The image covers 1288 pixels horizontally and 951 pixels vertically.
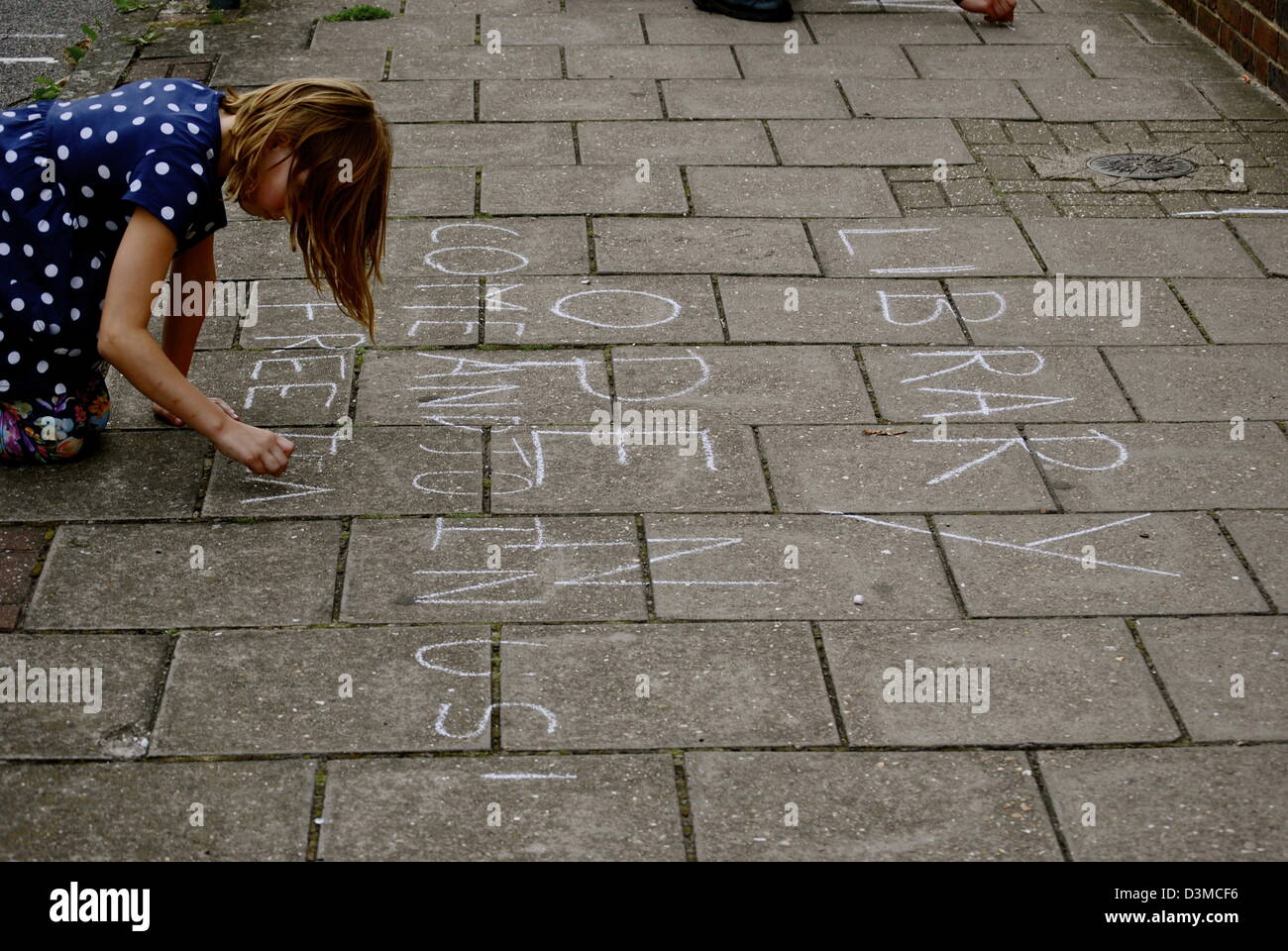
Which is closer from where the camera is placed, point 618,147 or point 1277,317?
point 1277,317

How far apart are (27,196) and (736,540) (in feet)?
6.26

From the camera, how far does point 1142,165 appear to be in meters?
5.70

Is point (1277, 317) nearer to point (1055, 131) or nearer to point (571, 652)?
point (1055, 131)

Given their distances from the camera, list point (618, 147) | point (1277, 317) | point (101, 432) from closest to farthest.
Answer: point (101, 432) < point (1277, 317) < point (618, 147)

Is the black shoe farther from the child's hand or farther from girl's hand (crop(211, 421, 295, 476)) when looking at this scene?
girl's hand (crop(211, 421, 295, 476))

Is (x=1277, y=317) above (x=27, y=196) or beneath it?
beneath

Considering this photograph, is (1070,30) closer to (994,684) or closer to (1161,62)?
(1161,62)

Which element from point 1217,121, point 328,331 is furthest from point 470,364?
point 1217,121

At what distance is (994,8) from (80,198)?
4942mm

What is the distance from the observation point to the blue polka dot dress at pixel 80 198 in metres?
3.45

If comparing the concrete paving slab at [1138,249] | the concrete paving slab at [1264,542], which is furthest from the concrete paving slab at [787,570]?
the concrete paving slab at [1138,249]

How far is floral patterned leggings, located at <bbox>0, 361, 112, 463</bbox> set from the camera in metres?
3.78

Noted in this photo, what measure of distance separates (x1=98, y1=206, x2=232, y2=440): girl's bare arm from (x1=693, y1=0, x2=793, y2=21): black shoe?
444cm

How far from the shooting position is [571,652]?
3.21 m
